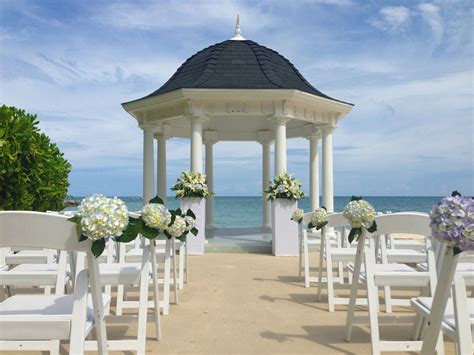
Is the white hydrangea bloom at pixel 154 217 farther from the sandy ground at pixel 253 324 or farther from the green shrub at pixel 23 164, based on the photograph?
the green shrub at pixel 23 164

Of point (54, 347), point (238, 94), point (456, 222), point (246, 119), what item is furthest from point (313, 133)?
point (54, 347)

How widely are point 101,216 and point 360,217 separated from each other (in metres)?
2.30

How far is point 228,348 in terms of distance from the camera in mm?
3600

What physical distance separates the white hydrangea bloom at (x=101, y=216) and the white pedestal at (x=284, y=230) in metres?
7.87

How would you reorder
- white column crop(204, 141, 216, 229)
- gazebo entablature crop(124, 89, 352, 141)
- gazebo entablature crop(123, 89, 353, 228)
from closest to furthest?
gazebo entablature crop(124, 89, 352, 141)
gazebo entablature crop(123, 89, 353, 228)
white column crop(204, 141, 216, 229)

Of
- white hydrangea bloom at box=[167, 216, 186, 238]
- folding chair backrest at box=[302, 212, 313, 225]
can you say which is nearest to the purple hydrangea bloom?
white hydrangea bloom at box=[167, 216, 186, 238]

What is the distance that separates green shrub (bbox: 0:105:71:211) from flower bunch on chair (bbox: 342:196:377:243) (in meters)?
5.49

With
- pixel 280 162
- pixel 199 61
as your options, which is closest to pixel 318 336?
pixel 280 162

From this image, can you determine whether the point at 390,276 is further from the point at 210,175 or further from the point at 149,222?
the point at 210,175

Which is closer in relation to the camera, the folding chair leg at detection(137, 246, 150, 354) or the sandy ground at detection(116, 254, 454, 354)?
the folding chair leg at detection(137, 246, 150, 354)

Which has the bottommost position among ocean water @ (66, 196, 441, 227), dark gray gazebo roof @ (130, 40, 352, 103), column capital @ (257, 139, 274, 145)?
ocean water @ (66, 196, 441, 227)

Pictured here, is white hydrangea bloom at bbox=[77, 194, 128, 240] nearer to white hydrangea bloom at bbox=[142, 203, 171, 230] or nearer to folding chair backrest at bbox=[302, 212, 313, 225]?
white hydrangea bloom at bbox=[142, 203, 171, 230]

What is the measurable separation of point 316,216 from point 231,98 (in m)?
5.76

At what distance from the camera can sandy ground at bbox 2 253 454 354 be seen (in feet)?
12.0
